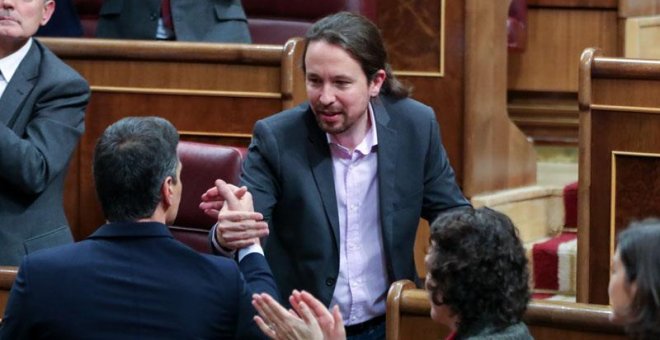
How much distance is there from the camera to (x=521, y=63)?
2.98 meters

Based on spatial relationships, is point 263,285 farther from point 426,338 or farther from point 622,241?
point 622,241

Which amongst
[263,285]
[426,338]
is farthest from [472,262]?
[426,338]

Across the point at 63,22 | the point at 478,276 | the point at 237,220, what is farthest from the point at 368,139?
the point at 63,22

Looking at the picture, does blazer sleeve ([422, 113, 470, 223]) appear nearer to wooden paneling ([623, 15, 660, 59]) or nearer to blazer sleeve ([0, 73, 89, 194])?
blazer sleeve ([0, 73, 89, 194])

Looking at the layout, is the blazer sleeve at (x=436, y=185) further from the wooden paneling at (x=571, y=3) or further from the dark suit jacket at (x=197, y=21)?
the wooden paneling at (x=571, y=3)

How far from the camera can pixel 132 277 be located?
1165 millimetres

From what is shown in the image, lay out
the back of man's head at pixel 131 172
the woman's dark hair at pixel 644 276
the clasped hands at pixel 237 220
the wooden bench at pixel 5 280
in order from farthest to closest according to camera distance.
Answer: the wooden bench at pixel 5 280 → the clasped hands at pixel 237 220 → the back of man's head at pixel 131 172 → the woman's dark hair at pixel 644 276

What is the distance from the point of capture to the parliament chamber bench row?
1381 millimetres

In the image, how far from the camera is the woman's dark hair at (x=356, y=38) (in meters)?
1.47

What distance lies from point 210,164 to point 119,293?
67 cm

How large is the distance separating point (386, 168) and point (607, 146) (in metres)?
0.46

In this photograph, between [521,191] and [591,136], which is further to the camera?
[521,191]

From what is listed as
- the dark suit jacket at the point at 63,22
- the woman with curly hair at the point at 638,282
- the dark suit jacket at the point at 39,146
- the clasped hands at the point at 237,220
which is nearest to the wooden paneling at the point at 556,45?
the dark suit jacket at the point at 63,22

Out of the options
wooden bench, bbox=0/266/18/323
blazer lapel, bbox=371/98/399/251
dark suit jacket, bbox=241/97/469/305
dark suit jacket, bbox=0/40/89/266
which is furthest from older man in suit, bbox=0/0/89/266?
blazer lapel, bbox=371/98/399/251
